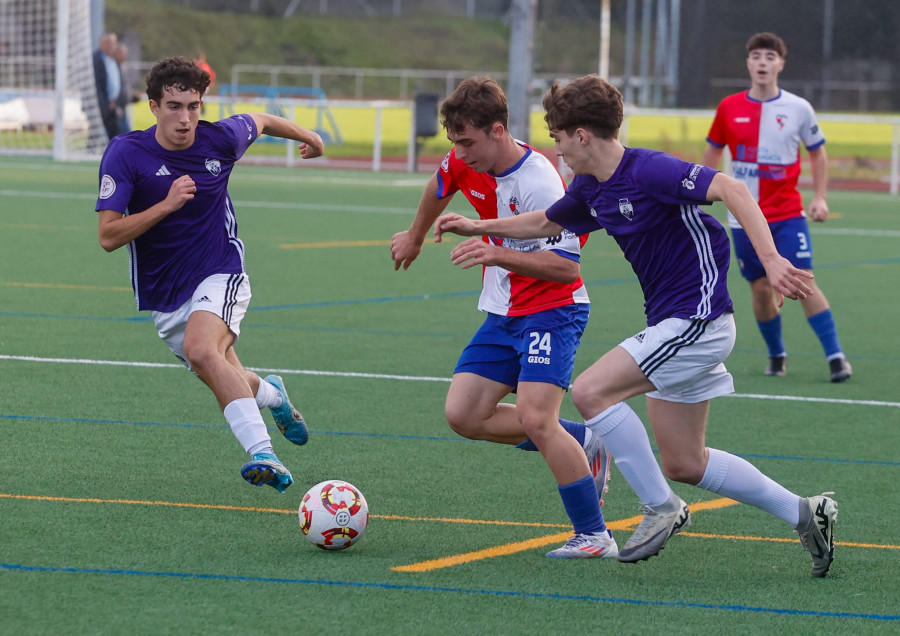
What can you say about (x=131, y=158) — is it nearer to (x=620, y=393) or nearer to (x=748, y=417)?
(x=620, y=393)

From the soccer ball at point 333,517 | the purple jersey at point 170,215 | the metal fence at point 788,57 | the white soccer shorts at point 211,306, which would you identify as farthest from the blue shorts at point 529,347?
the metal fence at point 788,57

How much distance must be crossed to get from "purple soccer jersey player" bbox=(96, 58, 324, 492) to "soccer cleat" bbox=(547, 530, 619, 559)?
143 centimetres

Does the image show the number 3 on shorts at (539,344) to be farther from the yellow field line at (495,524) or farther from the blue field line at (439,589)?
the blue field line at (439,589)

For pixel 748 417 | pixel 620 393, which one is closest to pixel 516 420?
pixel 620 393

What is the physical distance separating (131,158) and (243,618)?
8.42ft

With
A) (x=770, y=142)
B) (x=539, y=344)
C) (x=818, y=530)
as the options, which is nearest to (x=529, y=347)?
(x=539, y=344)

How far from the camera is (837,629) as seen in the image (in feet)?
14.1

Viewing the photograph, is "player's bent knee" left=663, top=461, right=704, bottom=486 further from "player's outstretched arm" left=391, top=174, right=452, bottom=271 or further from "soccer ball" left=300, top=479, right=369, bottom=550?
"player's outstretched arm" left=391, top=174, right=452, bottom=271

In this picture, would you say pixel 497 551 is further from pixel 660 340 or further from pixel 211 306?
pixel 211 306

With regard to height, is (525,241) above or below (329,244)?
above

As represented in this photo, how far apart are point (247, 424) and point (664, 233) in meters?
1.86

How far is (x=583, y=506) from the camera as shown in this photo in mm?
5055

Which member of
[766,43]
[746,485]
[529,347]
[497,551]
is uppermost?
[766,43]

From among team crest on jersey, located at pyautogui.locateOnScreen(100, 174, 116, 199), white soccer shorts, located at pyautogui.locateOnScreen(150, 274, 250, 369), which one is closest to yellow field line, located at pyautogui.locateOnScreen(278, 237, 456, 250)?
white soccer shorts, located at pyautogui.locateOnScreen(150, 274, 250, 369)
